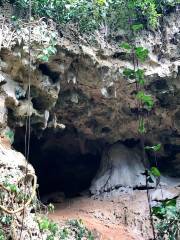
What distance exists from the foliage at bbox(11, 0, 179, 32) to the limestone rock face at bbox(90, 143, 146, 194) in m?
3.16

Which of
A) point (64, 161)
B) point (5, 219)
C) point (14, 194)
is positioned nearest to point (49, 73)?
point (14, 194)

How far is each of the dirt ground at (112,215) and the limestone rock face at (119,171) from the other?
0.39 meters

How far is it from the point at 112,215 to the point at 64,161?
2.89m

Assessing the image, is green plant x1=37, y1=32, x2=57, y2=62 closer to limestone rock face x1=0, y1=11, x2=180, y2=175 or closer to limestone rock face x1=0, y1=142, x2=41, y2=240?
limestone rock face x1=0, y1=11, x2=180, y2=175

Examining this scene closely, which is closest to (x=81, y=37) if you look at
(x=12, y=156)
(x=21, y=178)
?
(x=12, y=156)

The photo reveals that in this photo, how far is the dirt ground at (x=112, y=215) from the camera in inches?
292

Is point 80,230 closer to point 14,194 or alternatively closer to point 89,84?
point 14,194

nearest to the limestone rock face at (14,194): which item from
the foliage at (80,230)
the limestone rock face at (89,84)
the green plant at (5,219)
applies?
the green plant at (5,219)

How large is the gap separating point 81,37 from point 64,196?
4.41 metres

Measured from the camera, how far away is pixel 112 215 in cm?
814

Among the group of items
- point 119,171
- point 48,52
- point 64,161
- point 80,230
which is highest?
point 48,52

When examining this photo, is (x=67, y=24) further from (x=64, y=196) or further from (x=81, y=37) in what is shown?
(x=64, y=196)

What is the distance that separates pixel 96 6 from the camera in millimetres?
7621

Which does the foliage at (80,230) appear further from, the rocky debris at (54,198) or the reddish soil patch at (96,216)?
the rocky debris at (54,198)
